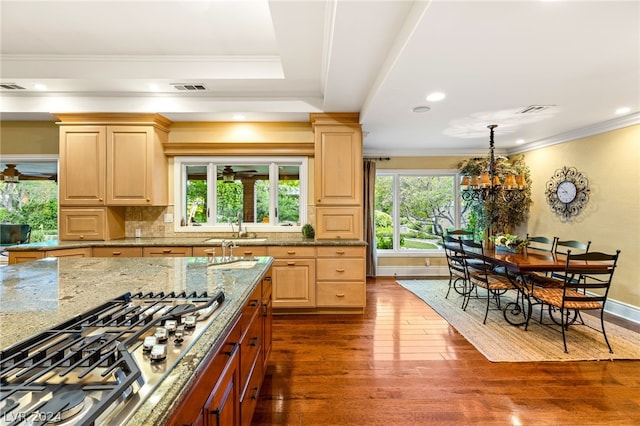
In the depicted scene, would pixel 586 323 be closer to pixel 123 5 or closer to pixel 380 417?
pixel 380 417

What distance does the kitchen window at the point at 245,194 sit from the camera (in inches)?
173

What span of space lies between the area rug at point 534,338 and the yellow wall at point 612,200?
739 millimetres

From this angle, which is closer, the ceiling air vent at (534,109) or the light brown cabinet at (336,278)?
the ceiling air vent at (534,109)

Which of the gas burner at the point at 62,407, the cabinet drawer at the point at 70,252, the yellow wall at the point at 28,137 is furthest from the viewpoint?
the yellow wall at the point at 28,137

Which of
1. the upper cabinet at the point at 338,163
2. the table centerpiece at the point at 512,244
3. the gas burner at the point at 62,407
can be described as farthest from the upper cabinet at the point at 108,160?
the table centerpiece at the point at 512,244

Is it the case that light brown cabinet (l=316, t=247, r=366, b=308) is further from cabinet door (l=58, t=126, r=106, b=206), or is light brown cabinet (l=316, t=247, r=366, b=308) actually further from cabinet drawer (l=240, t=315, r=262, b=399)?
cabinet door (l=58, t=126, r=106, b=206)

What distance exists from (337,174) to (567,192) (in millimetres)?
3611

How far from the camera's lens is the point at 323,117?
393cm

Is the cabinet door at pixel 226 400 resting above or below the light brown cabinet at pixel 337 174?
below

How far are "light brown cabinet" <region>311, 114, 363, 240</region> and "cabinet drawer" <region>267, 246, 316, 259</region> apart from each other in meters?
0.30

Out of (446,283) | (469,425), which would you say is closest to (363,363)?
(469,425)

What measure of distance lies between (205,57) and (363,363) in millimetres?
3341

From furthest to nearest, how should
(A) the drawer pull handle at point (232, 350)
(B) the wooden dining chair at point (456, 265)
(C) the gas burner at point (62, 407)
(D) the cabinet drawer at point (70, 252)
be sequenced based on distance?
(B) the wooden dining chair at point (456, 265) → (D) the cabinet drawer at point (70, 252) → (A) the drawer pull handle at point (232, 350) → (C) the gas burner at point (62, 407)

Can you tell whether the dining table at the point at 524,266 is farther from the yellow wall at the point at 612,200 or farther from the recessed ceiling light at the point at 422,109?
the recessed ceiling light at the point at 422,109
